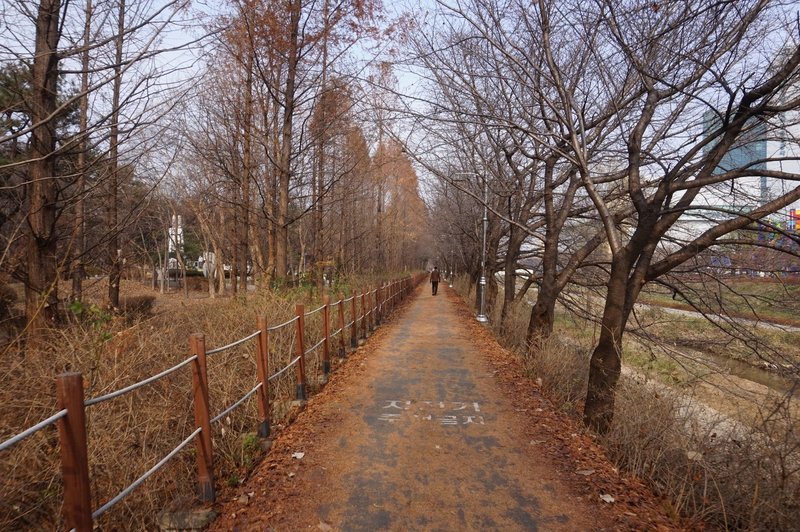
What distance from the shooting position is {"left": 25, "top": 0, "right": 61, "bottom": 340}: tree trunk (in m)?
5.30

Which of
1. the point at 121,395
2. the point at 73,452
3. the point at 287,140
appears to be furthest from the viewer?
the point at 287,140

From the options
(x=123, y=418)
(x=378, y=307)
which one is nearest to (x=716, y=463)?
(x=123, y=418)

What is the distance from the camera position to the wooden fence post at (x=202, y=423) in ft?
11.1

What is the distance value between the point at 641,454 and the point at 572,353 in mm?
4134

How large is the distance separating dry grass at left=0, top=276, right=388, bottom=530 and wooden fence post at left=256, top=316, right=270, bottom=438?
22 cm

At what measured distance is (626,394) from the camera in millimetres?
6387

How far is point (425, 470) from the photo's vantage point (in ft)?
13.5

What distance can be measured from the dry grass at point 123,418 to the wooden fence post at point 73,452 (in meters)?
0.84

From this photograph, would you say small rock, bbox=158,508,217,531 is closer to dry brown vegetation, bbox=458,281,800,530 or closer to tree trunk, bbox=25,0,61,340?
tree trunk, bbox=25,0,61,340

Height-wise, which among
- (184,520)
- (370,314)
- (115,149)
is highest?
(115,149)

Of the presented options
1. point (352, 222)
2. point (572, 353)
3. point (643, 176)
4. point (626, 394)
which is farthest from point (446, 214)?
point (626, 394)

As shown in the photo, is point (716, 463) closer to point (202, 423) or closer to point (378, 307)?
point (202, 423)

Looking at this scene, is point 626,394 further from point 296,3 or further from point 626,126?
point 296,3

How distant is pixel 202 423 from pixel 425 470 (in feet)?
6.47
